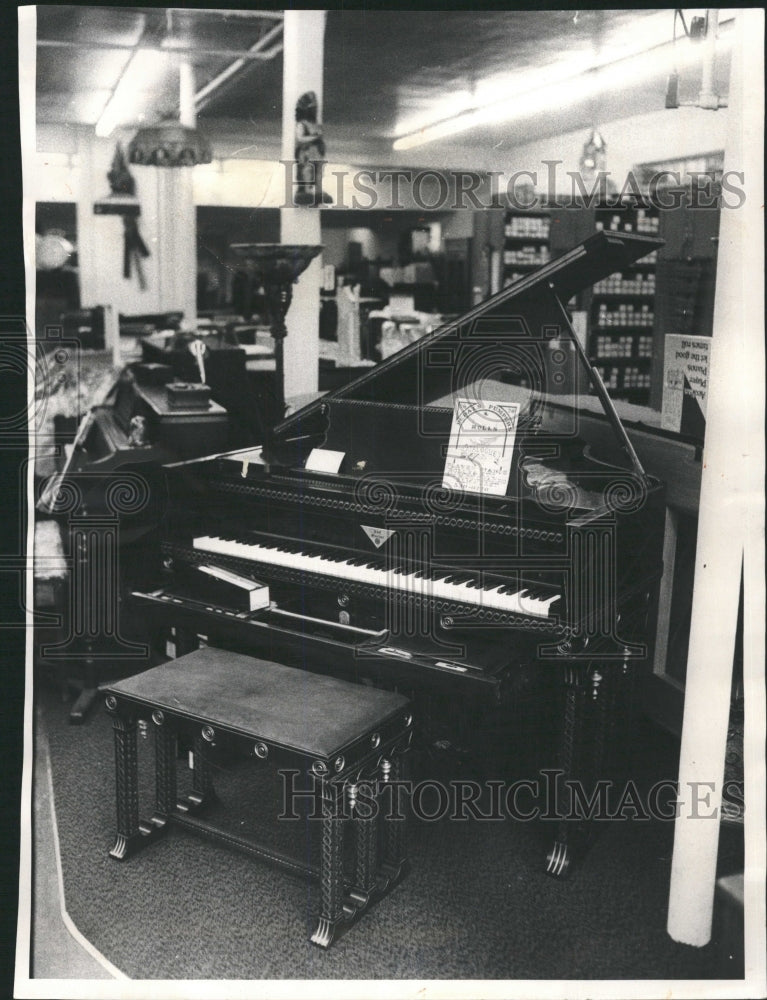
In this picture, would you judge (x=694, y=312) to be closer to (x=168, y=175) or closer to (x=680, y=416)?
(x=680, y=416)

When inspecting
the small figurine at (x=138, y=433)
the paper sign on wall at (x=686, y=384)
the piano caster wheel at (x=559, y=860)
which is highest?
the paper sign on wall at (x=686, y=384)

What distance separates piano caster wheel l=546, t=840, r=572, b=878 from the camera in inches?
97.7

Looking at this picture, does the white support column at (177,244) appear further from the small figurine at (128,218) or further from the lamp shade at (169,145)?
the lamp shade at (169,145)

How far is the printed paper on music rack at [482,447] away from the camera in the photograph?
259 cm

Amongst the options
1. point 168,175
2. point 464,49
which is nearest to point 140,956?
point 464,49

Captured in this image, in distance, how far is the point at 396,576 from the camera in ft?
A: 8.50

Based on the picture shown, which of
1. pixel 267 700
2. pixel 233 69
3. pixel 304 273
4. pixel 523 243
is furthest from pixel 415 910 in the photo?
pixel 523 243

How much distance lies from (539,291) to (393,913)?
5.68 ft

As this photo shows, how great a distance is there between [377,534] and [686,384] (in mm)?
1175

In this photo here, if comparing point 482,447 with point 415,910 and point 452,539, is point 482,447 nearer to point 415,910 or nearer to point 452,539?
point 452,539

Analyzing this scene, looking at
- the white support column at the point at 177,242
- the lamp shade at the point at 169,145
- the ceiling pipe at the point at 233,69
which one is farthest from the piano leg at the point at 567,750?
the white support column at the point at 177,242

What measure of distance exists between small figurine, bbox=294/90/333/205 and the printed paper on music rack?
2.15 metres

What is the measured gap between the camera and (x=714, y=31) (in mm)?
1942

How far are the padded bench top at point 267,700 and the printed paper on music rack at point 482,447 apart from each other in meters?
0.67
